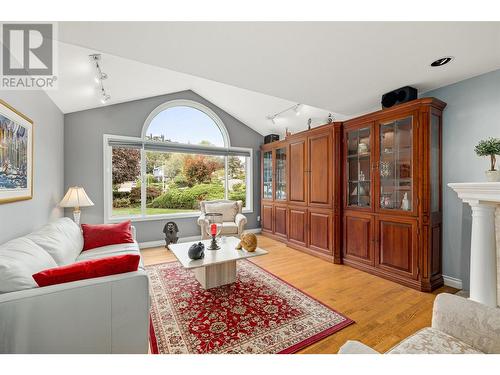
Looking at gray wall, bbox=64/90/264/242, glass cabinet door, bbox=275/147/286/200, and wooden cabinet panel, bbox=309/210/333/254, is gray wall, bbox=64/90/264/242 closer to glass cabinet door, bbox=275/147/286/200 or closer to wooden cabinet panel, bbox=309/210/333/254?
glass cabinet door, bbox=275/147/286/200

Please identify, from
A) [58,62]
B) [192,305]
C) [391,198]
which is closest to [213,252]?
[192,305]

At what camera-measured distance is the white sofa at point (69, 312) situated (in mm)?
1176

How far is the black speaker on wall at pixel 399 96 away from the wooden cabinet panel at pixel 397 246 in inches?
56.3

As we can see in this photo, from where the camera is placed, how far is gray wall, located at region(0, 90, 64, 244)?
2008 millimetres

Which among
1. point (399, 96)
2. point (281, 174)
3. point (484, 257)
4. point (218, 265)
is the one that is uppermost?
point (399, 96)

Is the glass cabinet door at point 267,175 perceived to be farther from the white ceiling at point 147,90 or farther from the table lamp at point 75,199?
the table lamp at point 75,199

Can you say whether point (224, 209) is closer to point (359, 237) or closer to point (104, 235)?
point (104, 235)

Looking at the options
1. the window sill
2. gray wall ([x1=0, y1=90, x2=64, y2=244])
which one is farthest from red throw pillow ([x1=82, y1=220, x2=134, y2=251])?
the window sill

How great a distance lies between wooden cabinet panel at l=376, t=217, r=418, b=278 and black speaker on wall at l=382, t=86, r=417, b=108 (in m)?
1.43

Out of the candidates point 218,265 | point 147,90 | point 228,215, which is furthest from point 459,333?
point 147,90

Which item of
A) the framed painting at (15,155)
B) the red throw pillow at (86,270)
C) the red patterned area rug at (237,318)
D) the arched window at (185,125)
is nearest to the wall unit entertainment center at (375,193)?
the red patterned area rug at (237,318)

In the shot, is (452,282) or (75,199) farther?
(75,199)

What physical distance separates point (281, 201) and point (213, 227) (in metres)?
2.25

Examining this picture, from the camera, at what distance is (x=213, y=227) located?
2729 millimetres
